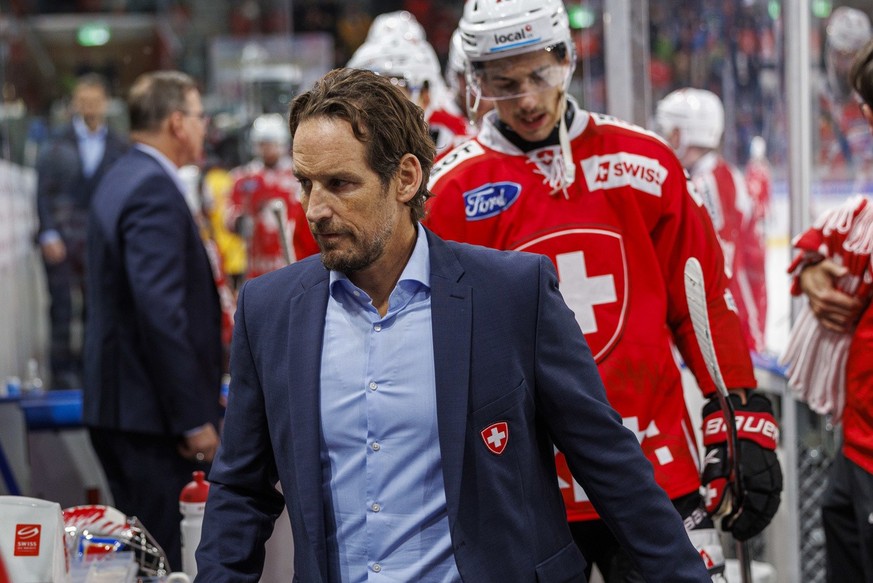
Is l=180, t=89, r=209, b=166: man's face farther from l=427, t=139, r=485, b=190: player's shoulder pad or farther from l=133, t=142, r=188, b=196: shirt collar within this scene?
l=427, t=139, r=485, b=190: player's shoulder pad

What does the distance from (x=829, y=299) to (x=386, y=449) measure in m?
1.42

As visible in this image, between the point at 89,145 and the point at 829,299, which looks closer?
the point at 829,299

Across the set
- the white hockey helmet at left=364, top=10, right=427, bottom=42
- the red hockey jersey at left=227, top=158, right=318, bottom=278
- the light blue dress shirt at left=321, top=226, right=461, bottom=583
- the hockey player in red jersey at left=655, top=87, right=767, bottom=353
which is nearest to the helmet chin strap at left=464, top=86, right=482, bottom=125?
the light blue dress shirt at left=321, top=226, right=461, bottom=583

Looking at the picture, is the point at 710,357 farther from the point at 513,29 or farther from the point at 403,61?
the point at 403,61

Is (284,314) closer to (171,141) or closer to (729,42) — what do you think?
Result: (171,141)

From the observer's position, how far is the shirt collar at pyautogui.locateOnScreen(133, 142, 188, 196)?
3873mm

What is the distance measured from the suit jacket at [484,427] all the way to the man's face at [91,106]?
6.92 m

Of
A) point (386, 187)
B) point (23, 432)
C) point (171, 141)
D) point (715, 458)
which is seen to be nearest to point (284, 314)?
point (386, 187)

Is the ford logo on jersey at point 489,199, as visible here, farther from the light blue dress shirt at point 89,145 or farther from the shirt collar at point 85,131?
the shirt collar at point 85,131

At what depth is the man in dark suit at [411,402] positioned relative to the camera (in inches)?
72.4

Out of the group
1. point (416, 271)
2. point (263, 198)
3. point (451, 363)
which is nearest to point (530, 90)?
point (416, 271)

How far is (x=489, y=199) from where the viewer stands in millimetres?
2605

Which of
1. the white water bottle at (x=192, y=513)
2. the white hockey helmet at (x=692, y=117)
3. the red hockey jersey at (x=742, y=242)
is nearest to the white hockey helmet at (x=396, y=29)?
the red hockey jersey at (x=742, y=242)

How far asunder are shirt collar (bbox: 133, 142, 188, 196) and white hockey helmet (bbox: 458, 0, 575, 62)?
58.6 inches
